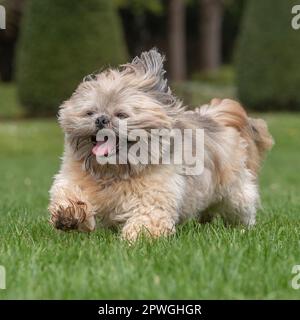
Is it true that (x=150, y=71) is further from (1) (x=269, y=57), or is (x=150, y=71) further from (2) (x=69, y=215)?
(1) (x=269, y=57)

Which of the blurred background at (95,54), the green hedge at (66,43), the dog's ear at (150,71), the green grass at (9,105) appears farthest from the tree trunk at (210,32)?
the dog's ear at (150,71)

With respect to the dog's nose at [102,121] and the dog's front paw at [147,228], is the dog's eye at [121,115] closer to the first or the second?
the dog's nose at [102,121]

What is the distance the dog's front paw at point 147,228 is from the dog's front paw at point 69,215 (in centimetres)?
30

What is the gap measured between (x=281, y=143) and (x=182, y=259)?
52.5 ft

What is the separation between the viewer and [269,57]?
22.7 m

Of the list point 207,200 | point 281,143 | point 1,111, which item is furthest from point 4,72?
point 207,200

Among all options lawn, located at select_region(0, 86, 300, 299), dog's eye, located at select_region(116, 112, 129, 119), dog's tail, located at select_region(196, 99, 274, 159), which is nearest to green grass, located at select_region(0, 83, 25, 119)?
lawn, located at select_region(0, 86, 300, 299)

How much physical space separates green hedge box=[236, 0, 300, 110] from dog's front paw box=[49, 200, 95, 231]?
56.6 feet

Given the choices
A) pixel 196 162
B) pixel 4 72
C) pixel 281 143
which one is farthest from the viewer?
pixel 4 72

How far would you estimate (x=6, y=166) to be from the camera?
16469 mm

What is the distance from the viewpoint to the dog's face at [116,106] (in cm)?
568

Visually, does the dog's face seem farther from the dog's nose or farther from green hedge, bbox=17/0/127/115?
green hedge, bbox=17/0/127/115

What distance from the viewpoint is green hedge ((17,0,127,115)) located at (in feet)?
70.0

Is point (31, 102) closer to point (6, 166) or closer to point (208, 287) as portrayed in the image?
point (6, 166)
